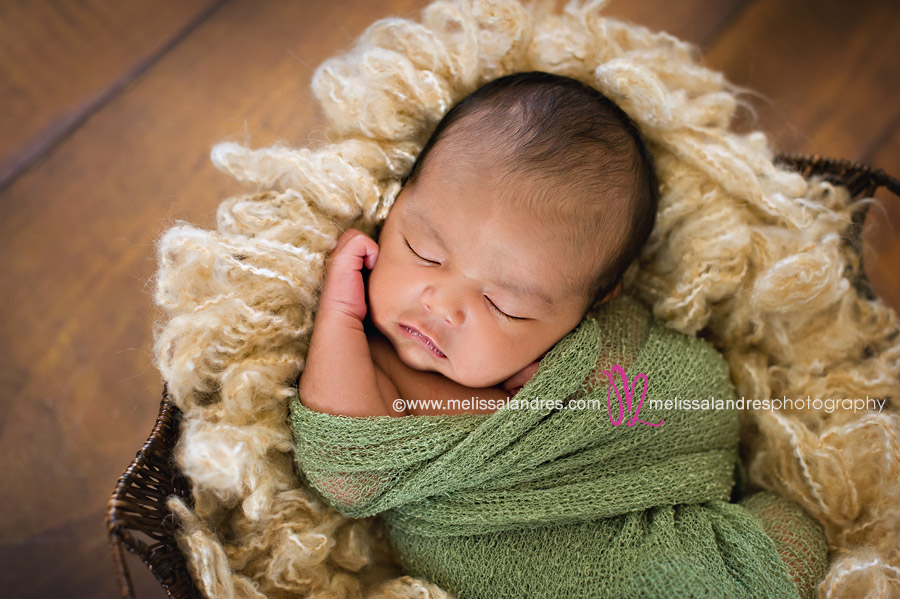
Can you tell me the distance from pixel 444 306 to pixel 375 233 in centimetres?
27

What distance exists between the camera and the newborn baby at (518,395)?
40.1 inches

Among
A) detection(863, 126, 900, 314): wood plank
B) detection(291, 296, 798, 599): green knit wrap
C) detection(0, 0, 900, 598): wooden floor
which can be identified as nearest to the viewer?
detection(291, 296, 798, 599): green knit wrap

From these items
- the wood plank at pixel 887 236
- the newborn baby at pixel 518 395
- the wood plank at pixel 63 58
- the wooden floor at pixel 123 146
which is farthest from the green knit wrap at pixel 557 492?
the wood plank at pixel 63 58

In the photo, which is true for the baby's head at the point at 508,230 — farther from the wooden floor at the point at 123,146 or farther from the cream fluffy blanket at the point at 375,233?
the wooden floor at the point at 123,146

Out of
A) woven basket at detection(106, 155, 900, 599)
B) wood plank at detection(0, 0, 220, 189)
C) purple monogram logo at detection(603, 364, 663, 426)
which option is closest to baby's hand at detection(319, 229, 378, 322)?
woven basket at detection(106, 155, 900, 599)

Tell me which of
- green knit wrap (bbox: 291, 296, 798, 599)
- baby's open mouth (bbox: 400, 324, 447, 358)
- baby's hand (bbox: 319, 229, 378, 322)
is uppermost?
baby's hand (bbox: 319, 229, 378, 322)

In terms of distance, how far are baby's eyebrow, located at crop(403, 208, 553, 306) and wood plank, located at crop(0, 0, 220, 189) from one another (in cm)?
96

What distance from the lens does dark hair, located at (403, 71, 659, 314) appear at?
1030mm

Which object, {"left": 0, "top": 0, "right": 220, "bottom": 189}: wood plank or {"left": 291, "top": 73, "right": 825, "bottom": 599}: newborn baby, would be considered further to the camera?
{"left": 0, "top": 0, "right": 220, "bottom": 189}: wood plank

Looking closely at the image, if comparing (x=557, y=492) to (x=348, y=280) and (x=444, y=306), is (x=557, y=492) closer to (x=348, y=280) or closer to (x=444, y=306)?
(x=444, y=306)

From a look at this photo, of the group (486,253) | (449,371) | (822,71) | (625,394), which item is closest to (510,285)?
(486,253)

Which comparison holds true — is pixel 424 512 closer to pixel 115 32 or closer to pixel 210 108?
pixel 210 108

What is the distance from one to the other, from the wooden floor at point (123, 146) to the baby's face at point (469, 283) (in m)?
0.54

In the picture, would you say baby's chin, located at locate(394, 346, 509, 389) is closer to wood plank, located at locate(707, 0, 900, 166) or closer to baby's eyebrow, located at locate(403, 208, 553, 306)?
baby's eyebrow, located at locate(403, 208, 553, 306)
